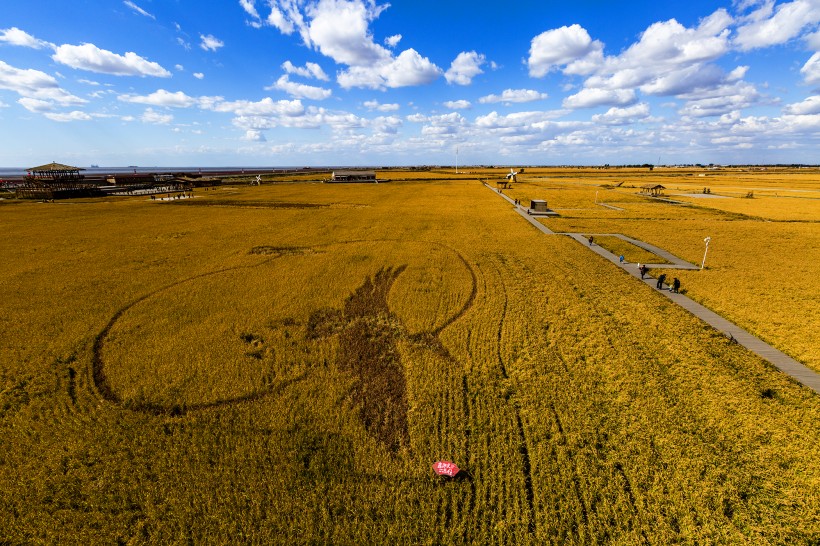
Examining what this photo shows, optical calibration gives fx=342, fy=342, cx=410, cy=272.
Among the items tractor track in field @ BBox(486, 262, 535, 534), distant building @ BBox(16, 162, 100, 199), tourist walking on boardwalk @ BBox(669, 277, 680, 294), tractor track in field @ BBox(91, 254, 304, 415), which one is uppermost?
distant building @ BBox(16, 162, 100, 199)

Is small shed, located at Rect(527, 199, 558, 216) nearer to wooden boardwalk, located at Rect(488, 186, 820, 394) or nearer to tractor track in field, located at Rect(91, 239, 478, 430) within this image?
wooden boardwalk, located at Rect(488, 186, 820, 394)

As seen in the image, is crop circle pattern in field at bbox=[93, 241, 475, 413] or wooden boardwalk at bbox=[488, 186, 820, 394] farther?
wooden boardwalk at bbox=[488, 186, 820, 394]

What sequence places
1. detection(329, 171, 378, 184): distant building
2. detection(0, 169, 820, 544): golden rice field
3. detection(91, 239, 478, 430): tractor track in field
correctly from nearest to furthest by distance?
detection(0, 169, 820, 544): golden rice field → detection(91, 239, 478, 430): tractor track in field → detection(329, 171, 378, 184): distant building

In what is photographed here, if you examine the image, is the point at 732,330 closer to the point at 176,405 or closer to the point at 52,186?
the point at 176,405

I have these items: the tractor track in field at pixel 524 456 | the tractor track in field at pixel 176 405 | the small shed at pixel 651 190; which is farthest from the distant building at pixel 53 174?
the small shed at pixel 651 190

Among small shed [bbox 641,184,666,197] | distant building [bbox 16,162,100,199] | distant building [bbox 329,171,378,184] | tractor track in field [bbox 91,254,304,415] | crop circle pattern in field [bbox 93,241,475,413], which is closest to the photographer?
tractor track in field [bbox 91,254,304,415]

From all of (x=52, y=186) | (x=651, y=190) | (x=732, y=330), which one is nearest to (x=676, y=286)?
(x=732, y=330)

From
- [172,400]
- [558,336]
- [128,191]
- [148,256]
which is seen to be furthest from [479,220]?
[128,191]

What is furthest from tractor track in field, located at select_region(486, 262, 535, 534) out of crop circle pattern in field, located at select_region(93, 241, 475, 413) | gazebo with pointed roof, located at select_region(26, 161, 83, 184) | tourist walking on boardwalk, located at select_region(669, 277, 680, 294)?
gazebo with pointed roof, located at select_region(26, 161, 83, 184)

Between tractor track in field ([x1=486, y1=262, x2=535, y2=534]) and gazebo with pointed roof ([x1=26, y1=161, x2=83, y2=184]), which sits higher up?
gazebo with pointed roof ([x1=26, y1=161, x2=83, y2=184])

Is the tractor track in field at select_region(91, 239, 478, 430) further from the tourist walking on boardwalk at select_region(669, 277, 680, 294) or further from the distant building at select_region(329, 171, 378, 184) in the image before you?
the distant building at select_region(329, 171, 378, 184)
